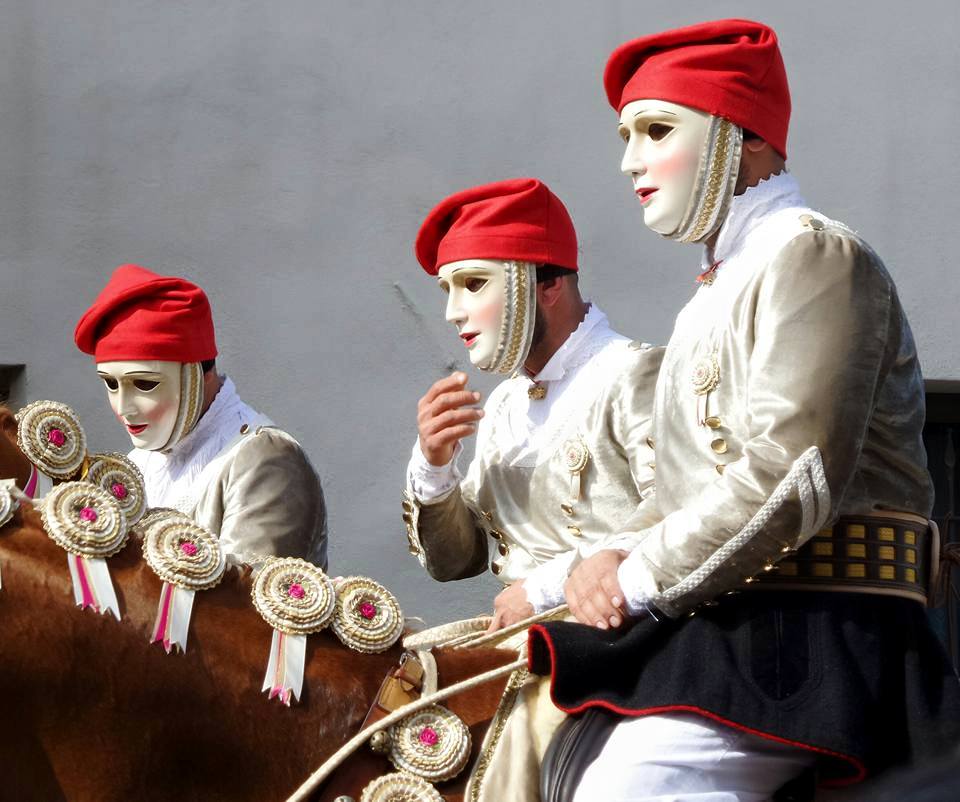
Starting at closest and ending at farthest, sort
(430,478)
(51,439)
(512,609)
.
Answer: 1. (51,439)
2. (512,609)
3. (430,478)

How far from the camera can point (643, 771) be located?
2.27 metres

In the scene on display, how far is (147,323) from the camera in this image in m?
4.22

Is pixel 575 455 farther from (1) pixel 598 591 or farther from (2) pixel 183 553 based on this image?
(2) pixel 183 553

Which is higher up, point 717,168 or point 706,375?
point 717,168

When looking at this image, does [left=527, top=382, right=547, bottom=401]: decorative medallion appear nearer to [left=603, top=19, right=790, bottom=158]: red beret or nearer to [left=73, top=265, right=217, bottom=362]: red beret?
[left=73, top=265, right=217, bottom=362]: red beret

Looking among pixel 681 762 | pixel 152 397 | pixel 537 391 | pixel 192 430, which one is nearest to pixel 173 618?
pixel 681 762

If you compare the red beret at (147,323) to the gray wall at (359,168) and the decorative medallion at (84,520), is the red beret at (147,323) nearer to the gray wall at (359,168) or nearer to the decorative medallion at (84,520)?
the gray wall at (359,168)

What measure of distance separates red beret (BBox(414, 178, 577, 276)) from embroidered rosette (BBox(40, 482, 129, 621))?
60.3 inches

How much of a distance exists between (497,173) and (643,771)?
4.08 meters

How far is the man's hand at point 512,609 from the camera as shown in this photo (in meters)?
2.75

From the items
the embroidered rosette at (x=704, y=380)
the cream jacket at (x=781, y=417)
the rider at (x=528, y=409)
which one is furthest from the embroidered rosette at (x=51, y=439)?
the rider at (x=528, y=409)

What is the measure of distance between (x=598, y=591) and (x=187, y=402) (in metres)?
2.12

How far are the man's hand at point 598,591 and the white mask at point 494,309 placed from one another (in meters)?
1.19

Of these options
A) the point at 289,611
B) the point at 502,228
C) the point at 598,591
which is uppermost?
the point at 502,228
